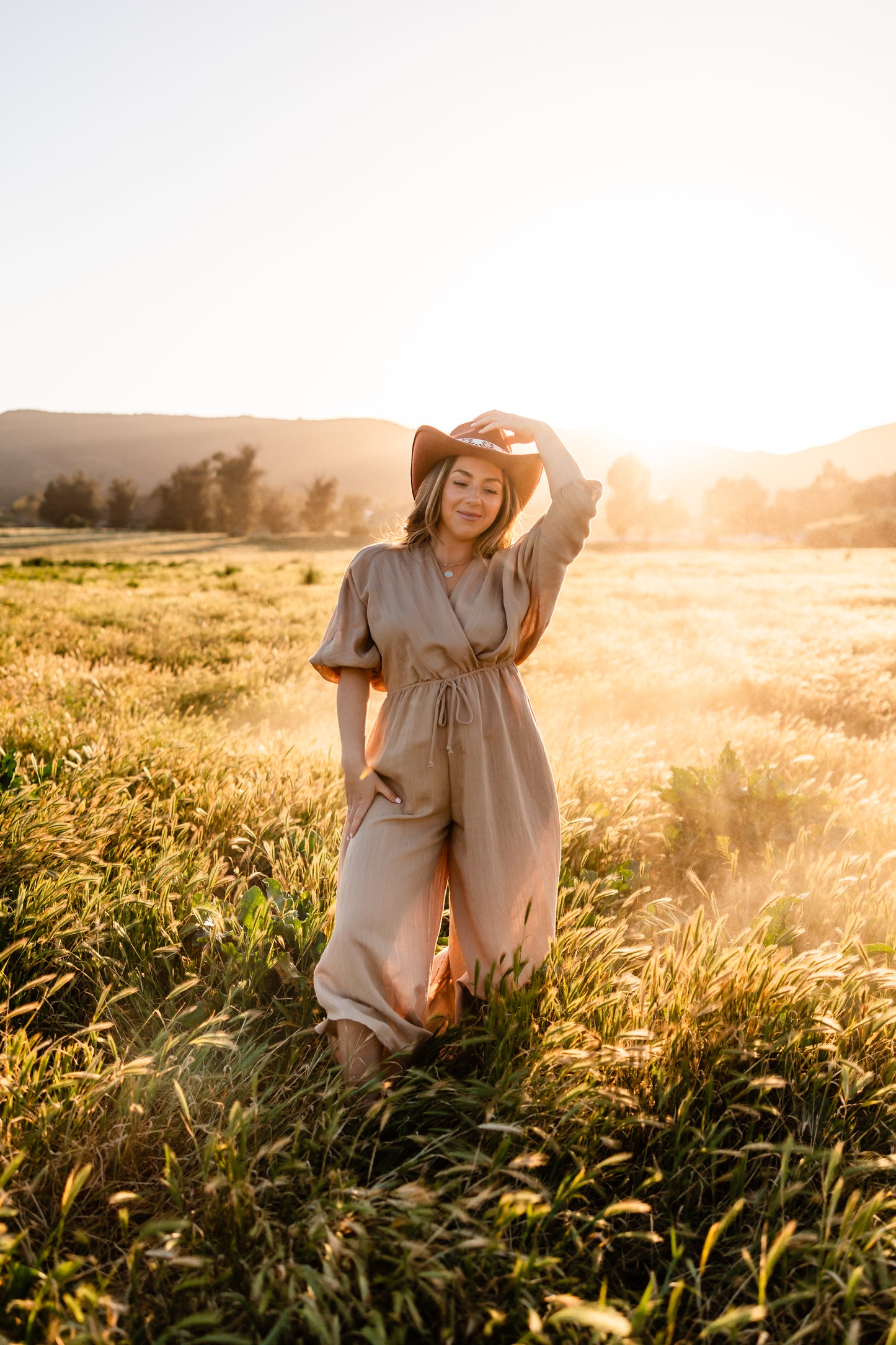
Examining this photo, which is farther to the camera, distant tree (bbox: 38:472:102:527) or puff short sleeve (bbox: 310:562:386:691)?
distant tree (bbox: 38:472:102:527)

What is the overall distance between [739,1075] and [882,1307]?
612mm

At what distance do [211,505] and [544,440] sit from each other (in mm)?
90423

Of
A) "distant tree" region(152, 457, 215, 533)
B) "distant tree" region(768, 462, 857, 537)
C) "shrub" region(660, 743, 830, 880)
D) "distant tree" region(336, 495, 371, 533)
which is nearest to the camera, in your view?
"shrub" region(660, 743, 830, 880)

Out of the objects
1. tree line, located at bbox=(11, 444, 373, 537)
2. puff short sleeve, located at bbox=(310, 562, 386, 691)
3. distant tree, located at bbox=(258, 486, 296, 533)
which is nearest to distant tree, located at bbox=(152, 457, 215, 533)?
tree line, located at bbox=(11, 444, 373, 537)

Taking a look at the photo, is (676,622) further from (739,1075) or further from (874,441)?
(874,441)

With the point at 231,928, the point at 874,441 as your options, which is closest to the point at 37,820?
the point at 231,928

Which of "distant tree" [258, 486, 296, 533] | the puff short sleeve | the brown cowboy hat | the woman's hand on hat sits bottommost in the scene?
the puff short sleeve

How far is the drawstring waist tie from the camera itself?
112 inches

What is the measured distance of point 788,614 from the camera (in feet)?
50.7

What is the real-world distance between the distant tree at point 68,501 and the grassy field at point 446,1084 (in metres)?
96.1

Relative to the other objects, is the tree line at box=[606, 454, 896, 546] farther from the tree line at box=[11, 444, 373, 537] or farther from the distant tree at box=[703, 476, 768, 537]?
the tree line at box=[11, 444, 373, 537]

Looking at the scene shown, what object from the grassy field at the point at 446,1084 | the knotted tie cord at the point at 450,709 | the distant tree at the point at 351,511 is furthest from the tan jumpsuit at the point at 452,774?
the distant tree at the point at 351,511

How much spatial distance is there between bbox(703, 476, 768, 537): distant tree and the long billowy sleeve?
105m

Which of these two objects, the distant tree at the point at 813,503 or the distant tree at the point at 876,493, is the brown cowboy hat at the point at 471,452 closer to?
the distant tree at the point at 876,493
